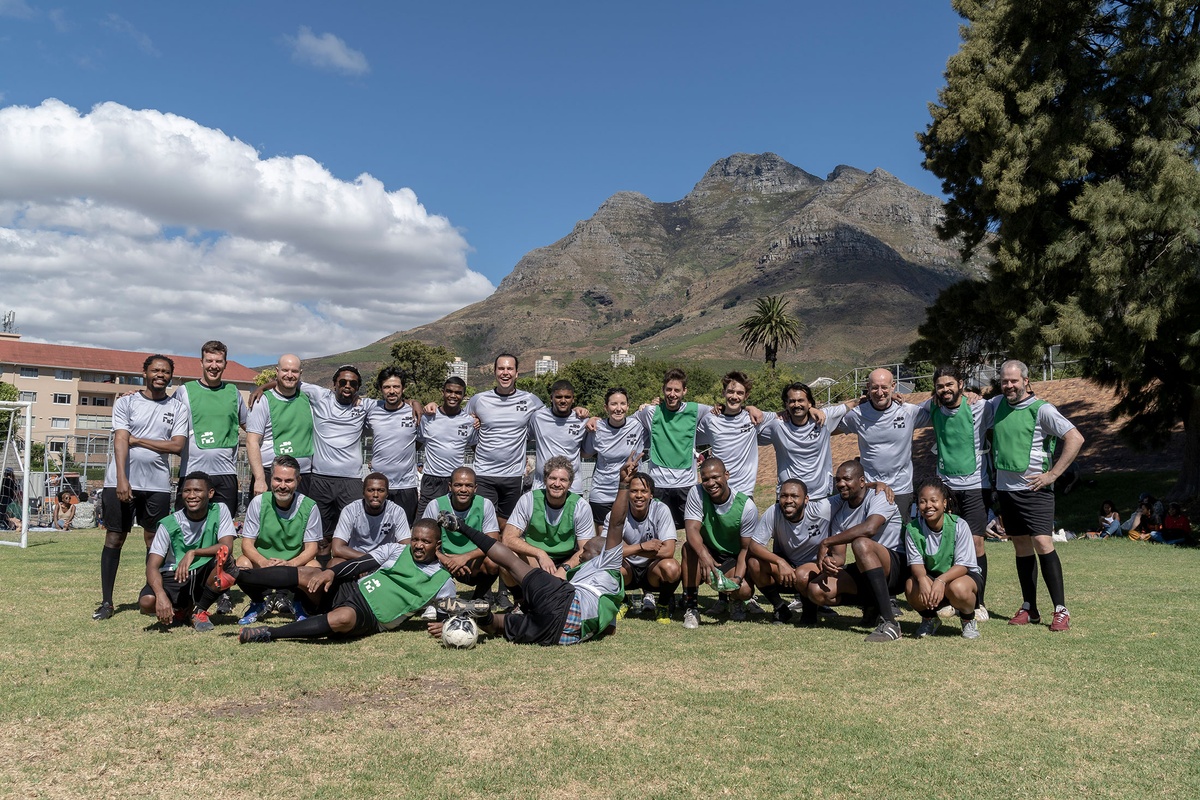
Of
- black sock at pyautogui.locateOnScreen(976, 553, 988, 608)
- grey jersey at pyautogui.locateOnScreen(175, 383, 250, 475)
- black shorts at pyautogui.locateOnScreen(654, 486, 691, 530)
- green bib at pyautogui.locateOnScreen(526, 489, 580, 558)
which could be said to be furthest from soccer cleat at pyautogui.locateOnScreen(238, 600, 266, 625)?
black sock at pyautogui.locateOnScreen(976, 553, 988, 608)

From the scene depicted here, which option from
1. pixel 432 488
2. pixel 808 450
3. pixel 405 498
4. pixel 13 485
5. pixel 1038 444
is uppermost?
pixel 1038 444

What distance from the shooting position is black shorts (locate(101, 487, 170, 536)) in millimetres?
7125

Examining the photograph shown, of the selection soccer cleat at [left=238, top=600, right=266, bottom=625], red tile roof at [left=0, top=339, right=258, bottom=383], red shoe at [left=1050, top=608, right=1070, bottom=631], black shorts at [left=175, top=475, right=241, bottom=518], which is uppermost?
red tile roof at [left=0, top=339, right=258, bottom=383]

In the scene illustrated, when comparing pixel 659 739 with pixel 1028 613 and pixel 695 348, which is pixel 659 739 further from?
pixel 695 348

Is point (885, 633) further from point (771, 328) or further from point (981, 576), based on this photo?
point (771, 328)

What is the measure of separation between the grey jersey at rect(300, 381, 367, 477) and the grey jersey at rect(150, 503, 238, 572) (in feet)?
4.20

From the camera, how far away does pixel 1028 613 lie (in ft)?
22.9

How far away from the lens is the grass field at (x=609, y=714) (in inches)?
134

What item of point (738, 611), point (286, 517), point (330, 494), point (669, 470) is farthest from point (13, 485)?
point (738, 611)

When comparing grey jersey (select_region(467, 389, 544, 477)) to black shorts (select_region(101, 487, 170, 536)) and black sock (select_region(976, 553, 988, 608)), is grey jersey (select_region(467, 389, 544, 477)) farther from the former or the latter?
black sock (select_region(976, 553, 988, 608))

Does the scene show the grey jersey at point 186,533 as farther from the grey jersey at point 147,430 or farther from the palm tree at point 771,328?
the palm tree at point 771,328

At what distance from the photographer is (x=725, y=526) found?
727 cm

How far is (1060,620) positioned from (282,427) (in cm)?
712

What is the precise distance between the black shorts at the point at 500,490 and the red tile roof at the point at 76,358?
2776 inches
